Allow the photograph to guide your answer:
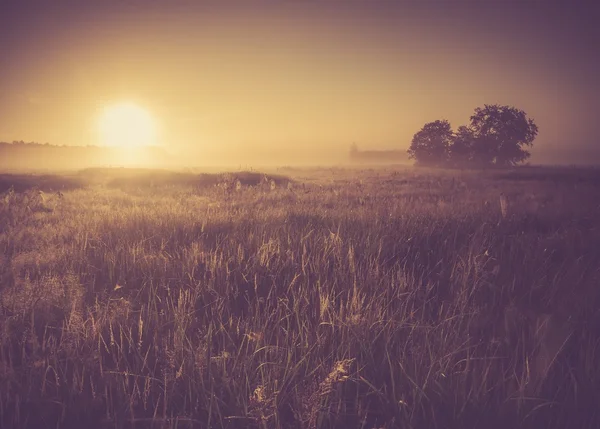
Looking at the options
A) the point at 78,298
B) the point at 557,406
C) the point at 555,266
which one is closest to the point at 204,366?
the point at 78,298

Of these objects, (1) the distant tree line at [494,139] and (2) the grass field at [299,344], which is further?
(1) the distant tree line at [494,139]

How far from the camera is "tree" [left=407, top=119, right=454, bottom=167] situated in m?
55.8

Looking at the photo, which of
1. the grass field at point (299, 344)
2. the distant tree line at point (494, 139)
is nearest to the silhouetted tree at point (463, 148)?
the distant tree line at point (494, 139)

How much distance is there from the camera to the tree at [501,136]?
Result: 4688cm

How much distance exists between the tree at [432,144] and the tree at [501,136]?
21.0 feet

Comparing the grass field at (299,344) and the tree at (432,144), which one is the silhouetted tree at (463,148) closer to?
the tree at (432,144)

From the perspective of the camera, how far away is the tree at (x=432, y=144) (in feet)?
183

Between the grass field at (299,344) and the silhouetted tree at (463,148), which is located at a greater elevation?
the silhouetted tree at (463,148)

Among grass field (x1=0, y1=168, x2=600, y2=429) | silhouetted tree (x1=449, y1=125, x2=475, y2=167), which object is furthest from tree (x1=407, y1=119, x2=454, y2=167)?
grass field (x1=0, y1=168, x2=600, y2=429)

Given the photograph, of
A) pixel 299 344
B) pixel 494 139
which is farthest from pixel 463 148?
pixel 299 344

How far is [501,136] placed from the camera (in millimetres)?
47188

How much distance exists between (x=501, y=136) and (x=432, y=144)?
11469 millimetres

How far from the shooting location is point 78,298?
2297mm

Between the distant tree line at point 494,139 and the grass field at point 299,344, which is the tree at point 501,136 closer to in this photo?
the distant tree line at point 494,139
